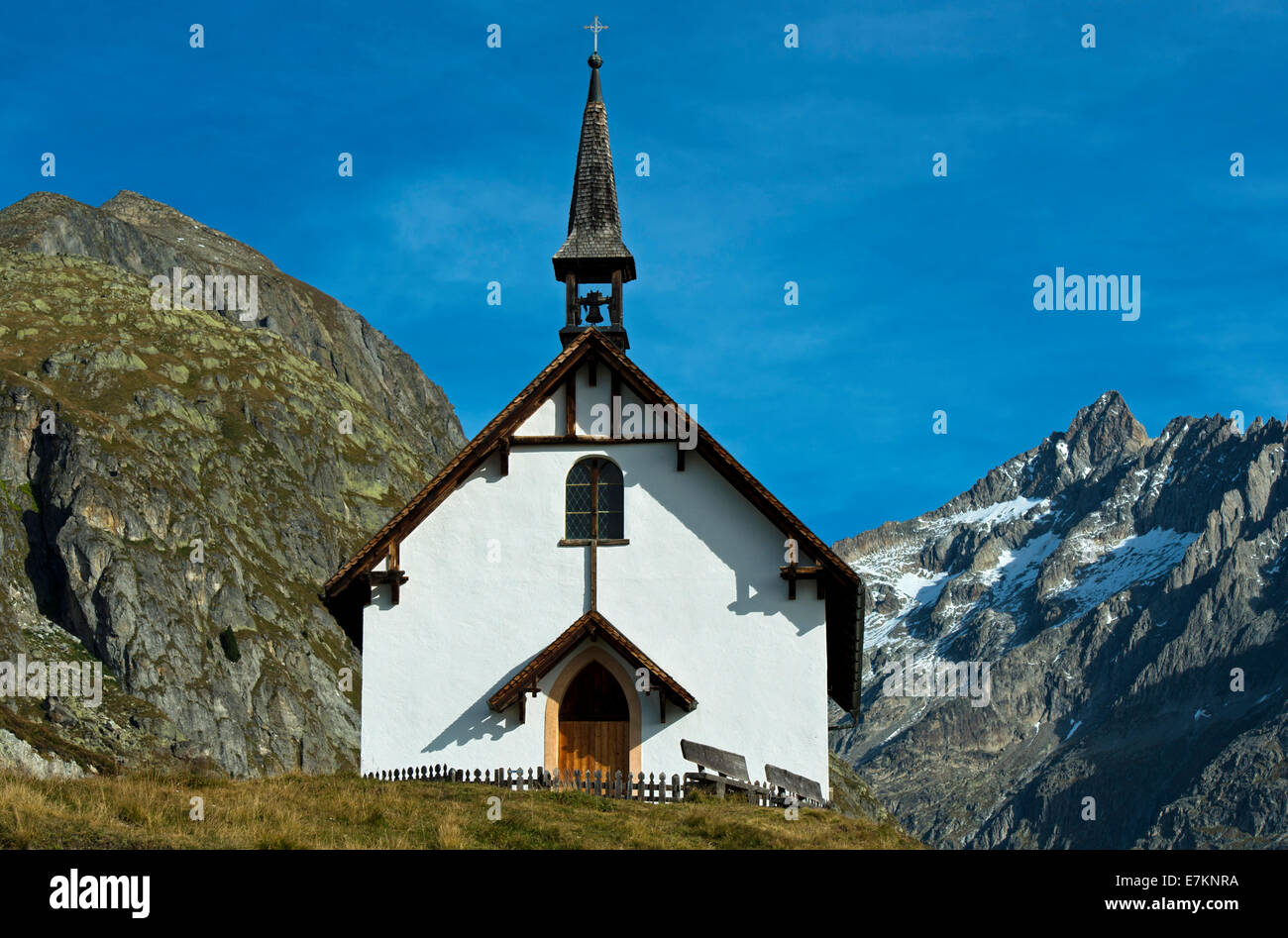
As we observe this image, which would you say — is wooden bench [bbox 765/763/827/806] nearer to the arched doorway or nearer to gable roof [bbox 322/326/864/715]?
the arched doorway

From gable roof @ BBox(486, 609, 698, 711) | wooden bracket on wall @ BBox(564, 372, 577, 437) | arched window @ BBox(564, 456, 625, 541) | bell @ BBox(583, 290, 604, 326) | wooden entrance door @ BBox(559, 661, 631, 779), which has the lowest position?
wooden entrance door @ BBox(559, 661, 631, 779)

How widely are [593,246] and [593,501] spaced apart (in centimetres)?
675

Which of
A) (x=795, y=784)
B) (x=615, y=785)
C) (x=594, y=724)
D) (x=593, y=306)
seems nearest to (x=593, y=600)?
(x=594, y=724)

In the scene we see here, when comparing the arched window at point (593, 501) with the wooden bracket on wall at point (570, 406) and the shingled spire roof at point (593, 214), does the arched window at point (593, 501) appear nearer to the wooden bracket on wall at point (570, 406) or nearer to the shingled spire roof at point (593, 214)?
the wooden bracket on wall at point (570, 406)

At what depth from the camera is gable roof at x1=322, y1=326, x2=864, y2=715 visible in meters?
28.0

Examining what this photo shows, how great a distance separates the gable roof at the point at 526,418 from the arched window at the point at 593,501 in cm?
164

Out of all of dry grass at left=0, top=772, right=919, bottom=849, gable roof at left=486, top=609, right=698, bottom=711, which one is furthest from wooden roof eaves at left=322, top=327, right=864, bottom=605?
dry grass at left=0, top=772, right=919, bottom=849

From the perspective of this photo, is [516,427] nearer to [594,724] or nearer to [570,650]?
[570,650]

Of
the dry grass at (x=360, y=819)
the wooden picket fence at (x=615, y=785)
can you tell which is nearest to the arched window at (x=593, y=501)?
the wooden picket fence at (x=615, y=785)

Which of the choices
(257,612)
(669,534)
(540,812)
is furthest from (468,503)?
(257,612)

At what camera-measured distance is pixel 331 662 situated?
176 metres

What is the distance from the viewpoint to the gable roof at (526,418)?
28.0 m

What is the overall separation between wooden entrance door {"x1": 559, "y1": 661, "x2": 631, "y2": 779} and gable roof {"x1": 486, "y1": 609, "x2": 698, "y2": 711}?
0.81m
